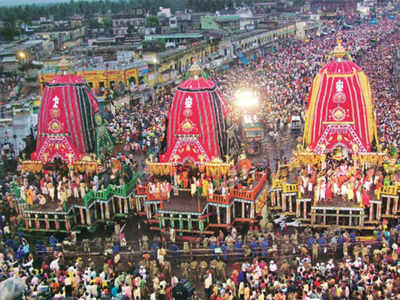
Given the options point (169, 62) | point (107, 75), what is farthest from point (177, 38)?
point (107, 75)

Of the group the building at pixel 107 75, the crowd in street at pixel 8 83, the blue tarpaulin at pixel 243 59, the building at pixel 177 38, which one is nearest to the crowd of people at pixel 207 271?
the building at pixel 107 75

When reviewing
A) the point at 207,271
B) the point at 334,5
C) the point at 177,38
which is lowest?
the point at 207,271

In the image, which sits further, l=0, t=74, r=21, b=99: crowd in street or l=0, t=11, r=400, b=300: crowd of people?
l=0, t=74, r=21, b=99: crowd in street

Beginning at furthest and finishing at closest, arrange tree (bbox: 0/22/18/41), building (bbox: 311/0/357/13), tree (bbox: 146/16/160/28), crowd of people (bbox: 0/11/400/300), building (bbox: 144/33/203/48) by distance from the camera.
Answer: building (bbox: 311/0/357/13) → tree (bbox: 146/16/160/28) → tree (bbox: 0/22/18/41) → building (bbox: 144/33/203/48) → crowd of people (bbox: 0/11/400/300)

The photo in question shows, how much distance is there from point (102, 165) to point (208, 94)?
6891 mm

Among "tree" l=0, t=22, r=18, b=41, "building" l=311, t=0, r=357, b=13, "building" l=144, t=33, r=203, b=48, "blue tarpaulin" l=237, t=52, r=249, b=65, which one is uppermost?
"building" l=311, t=0, r=357, b=13

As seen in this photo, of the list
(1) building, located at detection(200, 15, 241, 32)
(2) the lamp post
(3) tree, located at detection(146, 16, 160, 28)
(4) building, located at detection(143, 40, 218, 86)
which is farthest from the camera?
(3) tree, located at detection(146, 16, 160, 28)

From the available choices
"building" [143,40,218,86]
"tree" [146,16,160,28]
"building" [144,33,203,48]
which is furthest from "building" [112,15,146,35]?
"building" [143,40,218,86]

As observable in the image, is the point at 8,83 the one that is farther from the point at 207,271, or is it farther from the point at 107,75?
the point at 207,271

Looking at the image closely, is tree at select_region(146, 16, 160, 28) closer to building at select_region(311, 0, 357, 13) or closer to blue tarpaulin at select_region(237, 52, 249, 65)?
blue tarpaulin at select_region(237, 52, 249, 65)

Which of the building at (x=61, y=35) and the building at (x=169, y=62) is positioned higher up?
the building at (x=61, y=35)

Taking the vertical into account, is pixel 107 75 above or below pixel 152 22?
below

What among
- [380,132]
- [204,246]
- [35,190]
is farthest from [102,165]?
[380,132]

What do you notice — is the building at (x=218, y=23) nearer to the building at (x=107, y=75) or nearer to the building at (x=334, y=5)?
the building at (x=334, y=5)
